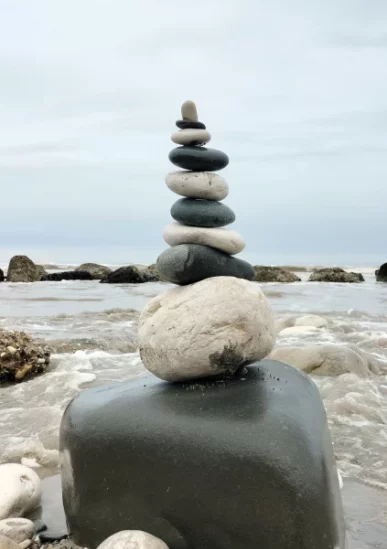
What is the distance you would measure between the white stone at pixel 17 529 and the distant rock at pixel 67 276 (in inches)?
1048

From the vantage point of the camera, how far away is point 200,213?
3793 mm

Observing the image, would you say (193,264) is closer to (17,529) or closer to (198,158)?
(198,158)

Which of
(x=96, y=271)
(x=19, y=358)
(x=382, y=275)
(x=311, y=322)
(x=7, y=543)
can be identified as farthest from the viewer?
(x=382, y=275)

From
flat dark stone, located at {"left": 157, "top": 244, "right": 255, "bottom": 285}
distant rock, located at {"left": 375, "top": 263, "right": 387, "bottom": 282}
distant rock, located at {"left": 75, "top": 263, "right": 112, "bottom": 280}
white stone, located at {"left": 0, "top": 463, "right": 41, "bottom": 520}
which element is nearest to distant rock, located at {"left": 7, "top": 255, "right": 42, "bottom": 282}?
distant rock, located at {"left": 75, "top": 263, "right": 112, "bottom": 280}

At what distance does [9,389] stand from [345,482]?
4507 mm

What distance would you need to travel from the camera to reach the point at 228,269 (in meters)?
3.80

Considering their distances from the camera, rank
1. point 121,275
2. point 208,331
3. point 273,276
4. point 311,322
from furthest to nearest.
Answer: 1. point 273,276
2. point 121,275
3. point 311,322
4. point 208,331

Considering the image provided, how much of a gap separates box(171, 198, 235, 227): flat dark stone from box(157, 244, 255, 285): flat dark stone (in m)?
0.17

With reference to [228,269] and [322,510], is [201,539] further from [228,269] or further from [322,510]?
[228,269]

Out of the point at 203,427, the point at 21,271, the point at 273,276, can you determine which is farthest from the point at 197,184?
the point at 273,276

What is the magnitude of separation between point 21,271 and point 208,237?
26.2 m

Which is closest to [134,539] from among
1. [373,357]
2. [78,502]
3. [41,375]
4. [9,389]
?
[78,502]

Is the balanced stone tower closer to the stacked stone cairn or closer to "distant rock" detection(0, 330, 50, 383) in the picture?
the stacked stone cairn

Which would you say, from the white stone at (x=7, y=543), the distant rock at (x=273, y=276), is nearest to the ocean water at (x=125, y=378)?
the white stone at (x=7, y=543)
